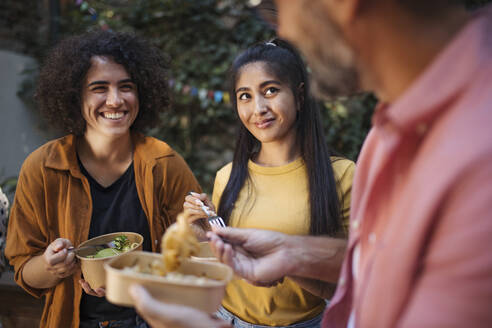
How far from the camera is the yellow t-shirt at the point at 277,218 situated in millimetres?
1658

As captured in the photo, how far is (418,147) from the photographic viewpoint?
74 centimetres

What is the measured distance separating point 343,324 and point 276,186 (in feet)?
2.88

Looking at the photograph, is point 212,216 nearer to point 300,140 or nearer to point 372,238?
point 300,140

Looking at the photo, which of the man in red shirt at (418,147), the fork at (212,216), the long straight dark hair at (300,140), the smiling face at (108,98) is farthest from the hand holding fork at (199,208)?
the man in red shirt at (418,147)

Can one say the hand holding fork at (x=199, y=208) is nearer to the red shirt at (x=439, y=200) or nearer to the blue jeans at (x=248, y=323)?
the blue jeans at (x=248, y=323)

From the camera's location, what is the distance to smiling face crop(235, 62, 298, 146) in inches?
73.3

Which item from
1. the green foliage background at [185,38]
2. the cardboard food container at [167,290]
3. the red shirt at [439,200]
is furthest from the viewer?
the green foliage background at [185,38]

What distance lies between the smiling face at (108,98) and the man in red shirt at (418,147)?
4.19 ft

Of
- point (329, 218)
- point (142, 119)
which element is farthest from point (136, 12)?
point (329, 218)

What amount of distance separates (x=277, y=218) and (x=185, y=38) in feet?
11.9

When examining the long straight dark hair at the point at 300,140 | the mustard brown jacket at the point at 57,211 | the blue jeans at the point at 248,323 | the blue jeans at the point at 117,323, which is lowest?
the blue jeans at the point at 117,323

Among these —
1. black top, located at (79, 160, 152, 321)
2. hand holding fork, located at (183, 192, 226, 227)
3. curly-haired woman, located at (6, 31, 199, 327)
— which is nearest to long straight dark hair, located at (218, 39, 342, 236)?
hand holding fork, located at (183, 192, 226, 227)

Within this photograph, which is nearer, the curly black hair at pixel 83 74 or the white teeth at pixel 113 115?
the white teeth at pixel 113 115

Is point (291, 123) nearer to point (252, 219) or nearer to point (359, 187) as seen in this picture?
point (252, 219)
